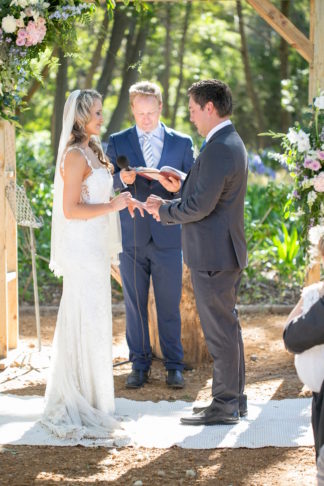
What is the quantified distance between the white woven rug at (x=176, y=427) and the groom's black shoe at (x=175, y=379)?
0.32m

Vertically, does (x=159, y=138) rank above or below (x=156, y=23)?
below

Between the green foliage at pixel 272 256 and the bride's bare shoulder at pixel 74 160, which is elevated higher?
the bride's bare shoulder at pixel 74 160

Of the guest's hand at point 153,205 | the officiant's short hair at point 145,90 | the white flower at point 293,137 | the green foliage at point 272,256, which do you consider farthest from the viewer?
the green foliage at point 272,256

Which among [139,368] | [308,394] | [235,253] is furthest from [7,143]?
[308,394]

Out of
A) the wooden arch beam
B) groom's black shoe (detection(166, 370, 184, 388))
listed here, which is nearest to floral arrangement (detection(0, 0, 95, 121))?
the wooden arch beam

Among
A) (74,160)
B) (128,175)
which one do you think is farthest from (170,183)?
(74,160)

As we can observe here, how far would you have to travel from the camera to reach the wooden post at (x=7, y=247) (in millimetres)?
5887

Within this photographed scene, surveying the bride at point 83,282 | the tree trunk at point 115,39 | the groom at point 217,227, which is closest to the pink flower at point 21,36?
the bride at point 83,282

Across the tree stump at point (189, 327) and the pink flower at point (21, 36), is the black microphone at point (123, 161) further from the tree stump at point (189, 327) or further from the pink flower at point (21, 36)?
the tree stump at point (189, 327)

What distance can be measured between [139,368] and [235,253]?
1460mm

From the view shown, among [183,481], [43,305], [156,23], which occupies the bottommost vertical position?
[183,481]

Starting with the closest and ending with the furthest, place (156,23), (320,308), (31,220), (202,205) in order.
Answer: (320,308) → (202,205) → (31,220) → (156,23)

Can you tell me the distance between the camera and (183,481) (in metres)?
3.84

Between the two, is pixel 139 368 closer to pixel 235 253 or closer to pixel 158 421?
pixel 158 421
